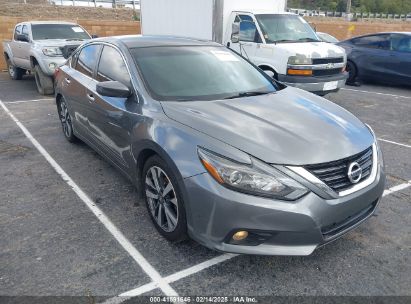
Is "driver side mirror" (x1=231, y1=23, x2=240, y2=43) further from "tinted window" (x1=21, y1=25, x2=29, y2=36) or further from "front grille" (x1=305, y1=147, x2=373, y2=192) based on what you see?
"front grille" (x1=305, y1=147, x2=373, y2=192)

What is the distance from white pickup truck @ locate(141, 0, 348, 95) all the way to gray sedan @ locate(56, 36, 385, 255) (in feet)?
11.2

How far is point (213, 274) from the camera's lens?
2.68m

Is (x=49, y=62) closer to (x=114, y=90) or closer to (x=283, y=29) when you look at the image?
(x=283, y=29)

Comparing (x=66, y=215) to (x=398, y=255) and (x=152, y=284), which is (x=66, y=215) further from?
(x=398, y=255)

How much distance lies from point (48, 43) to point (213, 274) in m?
8.29

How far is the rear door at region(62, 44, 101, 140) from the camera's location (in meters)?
4.32

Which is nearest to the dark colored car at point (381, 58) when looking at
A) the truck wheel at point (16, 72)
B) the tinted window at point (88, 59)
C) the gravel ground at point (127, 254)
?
the gravel ground at point (127, 254)

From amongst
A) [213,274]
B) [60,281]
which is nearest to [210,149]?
[213,274]

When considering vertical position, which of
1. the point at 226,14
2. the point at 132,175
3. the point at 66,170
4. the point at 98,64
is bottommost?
the point at 66,170

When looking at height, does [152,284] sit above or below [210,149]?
below

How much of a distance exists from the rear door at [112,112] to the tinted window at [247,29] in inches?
178

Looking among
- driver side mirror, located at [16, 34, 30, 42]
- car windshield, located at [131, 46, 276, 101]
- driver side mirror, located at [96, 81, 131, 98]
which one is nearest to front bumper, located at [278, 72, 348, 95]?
car windshield, located at [131, 46, 276, 101]

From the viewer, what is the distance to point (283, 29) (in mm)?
7945

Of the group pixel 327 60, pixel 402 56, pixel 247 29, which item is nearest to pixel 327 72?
pixel 327 60
